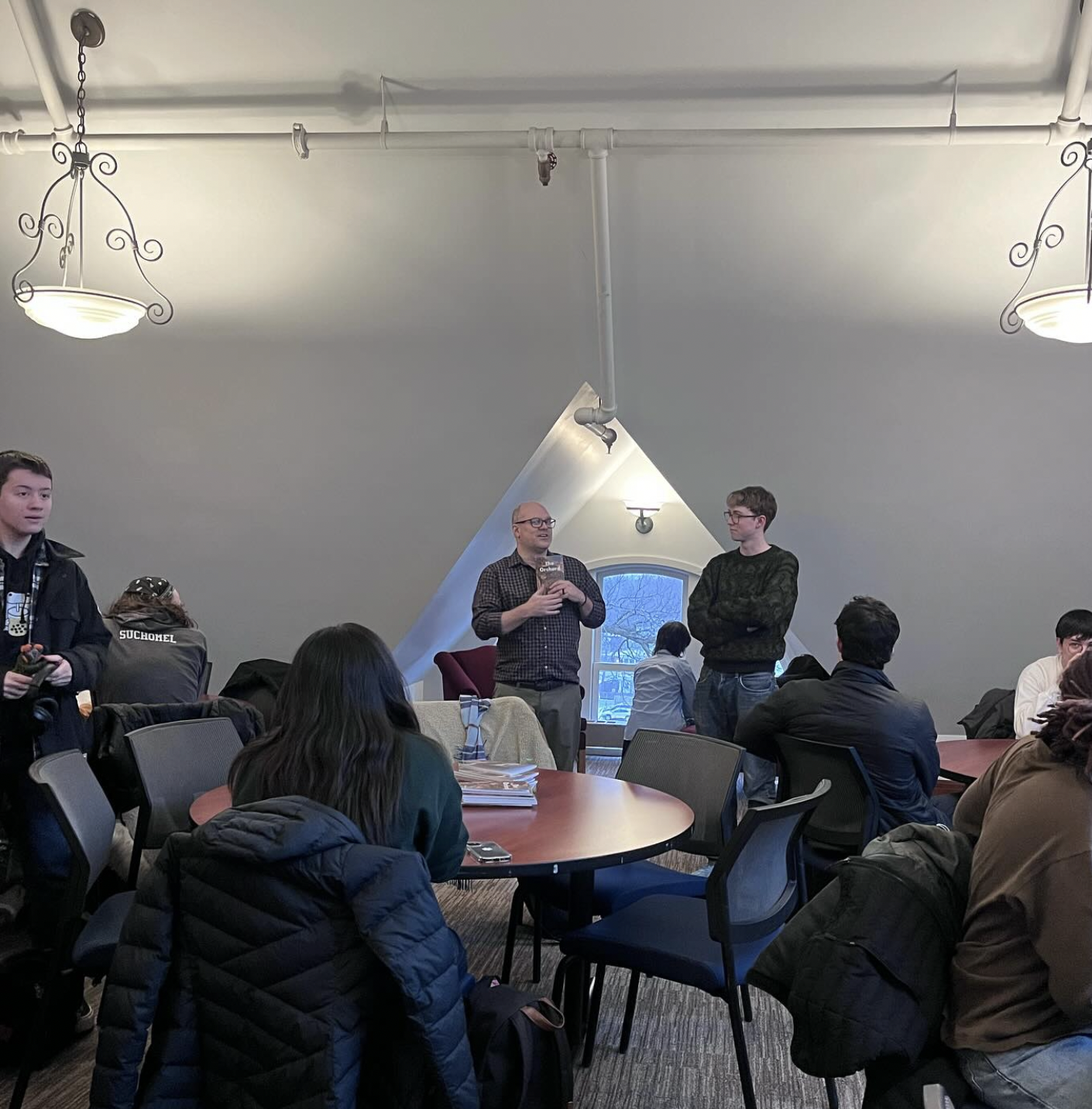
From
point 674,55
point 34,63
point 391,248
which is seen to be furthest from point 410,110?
point 34,63

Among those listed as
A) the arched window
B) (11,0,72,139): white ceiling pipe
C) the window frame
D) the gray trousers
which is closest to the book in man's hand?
the gray trousers

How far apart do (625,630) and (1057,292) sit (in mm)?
6754

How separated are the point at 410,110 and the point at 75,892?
301cm

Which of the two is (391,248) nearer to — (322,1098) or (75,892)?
(75,892)

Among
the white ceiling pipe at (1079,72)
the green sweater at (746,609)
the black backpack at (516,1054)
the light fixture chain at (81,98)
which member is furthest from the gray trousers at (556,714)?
the white ceiling pipe at (1079,72)

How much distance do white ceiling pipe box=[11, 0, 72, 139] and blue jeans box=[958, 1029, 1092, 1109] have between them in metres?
4.34

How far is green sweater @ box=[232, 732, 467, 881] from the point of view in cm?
199

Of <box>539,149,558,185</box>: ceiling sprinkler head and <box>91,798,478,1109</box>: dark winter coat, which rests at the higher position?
<box>539,149,558,185</box>: ceiling sprinkler head

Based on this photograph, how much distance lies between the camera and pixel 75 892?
247 cm

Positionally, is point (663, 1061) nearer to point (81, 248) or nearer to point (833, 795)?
point (833, 795)

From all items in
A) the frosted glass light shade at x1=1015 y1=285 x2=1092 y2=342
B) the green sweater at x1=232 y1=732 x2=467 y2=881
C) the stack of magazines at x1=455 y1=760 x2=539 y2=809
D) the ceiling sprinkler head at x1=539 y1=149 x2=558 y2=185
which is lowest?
the stack of magazines at x1=455 y1=760 x2=539 y2=809

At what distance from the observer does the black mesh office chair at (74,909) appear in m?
2.42

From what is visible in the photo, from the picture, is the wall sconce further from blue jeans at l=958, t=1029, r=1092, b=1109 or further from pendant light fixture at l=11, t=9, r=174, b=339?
blue jeans at l=958, t=1029, r=1092, b=1109

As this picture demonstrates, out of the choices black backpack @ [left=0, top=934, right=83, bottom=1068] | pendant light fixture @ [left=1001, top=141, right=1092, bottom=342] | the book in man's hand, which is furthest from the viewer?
the book in man's hand
